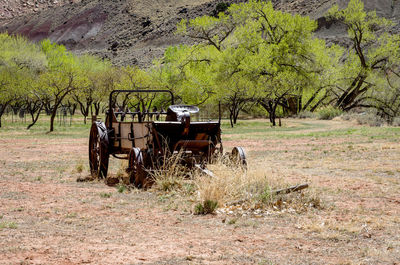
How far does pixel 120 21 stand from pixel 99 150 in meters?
144

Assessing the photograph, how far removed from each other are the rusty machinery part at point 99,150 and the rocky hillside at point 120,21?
81.0 metres

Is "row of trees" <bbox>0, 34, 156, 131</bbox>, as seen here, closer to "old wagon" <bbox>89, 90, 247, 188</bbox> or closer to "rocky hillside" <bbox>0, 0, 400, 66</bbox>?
"old wagon" <bbox>89, 90, 247, 188</bbox>

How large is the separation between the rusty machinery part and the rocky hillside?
80982mm

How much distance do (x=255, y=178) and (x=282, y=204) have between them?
76 centimetres

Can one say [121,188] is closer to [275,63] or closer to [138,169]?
[138,169]

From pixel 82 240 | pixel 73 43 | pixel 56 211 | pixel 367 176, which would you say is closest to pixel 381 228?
pixel 82 240

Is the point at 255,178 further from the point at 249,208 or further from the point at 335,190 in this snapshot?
the point at 335,190

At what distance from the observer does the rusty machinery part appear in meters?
10.0

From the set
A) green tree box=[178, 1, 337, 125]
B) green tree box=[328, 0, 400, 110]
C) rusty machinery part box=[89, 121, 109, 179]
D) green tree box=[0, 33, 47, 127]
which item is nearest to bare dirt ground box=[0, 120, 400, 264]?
rusty machinery part box=[89, 121, 109, 179]

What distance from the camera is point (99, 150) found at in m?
10.2

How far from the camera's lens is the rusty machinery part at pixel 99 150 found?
33.0 feet

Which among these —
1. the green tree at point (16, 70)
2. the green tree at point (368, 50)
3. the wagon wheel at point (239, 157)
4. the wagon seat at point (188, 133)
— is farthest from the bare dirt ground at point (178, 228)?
the green tree at point (16, 70)

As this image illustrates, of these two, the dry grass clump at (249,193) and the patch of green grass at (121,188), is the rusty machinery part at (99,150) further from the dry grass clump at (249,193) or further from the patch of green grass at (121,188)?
the dry grass clump at (249,193)

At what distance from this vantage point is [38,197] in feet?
27.2
